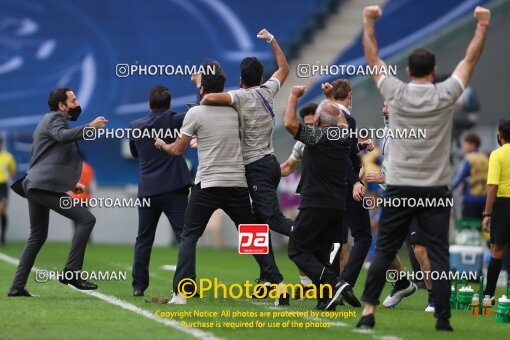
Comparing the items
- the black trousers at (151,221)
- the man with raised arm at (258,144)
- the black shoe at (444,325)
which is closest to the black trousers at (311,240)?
the man with raised arm at (258,144)

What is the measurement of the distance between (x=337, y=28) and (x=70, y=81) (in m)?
5.94

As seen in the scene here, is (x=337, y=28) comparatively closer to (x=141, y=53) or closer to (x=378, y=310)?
(x=141, y=53)

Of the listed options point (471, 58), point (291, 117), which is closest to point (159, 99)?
point (291, 117)

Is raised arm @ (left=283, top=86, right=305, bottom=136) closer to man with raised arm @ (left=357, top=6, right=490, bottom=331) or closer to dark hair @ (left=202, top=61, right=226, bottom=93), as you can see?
man with raised arm @ (left=357, top=6, right=490, bottom=331)

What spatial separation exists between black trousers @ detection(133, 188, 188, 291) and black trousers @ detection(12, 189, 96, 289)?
526 mm

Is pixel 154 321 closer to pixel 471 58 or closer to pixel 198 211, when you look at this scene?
pixel 198 211

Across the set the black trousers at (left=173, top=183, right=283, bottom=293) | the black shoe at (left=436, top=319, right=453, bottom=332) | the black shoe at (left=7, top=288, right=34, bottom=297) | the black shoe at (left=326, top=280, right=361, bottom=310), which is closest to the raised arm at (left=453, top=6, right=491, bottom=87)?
the black shoe at (left=436, top=319, right=453, bottom=332)

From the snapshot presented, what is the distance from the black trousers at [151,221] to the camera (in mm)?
12062

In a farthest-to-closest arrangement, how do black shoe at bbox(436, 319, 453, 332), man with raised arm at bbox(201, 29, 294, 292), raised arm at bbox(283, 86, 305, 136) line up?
man with raised arm at bbox(201, 29, 294, 292)
raised arm at bbox(283, 86, 305, 136)
black shoe at bbox(436, 319, 453, 332)

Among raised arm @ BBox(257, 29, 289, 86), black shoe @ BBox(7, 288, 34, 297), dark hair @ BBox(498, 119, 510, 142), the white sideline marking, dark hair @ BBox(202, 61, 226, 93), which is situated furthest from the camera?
dark hair @ BBox(498, 119, 510, 142)

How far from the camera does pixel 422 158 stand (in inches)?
373

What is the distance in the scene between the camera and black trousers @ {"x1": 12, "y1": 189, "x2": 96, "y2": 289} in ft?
39.1

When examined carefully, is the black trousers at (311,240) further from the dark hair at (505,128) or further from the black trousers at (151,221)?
the dark hair at (505,128)

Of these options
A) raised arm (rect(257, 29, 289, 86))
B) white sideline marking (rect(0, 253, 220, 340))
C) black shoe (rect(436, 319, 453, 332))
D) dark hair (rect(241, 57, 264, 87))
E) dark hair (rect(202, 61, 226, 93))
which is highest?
raised arm (rect(257, 29, 289, 86))
